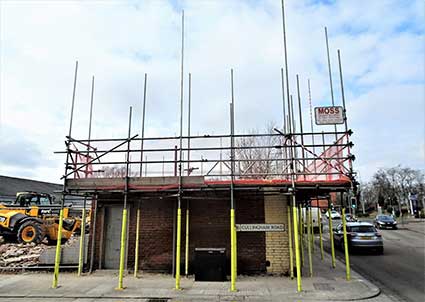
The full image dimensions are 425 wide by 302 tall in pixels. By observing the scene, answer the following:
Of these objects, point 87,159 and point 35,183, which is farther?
point 35,183

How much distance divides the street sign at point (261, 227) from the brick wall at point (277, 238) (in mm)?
168

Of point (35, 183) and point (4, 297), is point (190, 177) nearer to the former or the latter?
point (4, 297)

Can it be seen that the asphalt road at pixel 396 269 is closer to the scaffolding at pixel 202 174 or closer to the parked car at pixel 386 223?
the scaffolding at pixel 202 174

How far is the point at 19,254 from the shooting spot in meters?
12.4

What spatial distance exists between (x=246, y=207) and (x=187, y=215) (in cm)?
197

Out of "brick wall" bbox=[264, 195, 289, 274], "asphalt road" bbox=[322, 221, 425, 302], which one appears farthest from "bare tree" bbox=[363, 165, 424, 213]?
"brick wall" bbox=[264, 195, 289, 274]

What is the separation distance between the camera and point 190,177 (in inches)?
370

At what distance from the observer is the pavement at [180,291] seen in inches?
304

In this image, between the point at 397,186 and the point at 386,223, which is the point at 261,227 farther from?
the point at 397,186

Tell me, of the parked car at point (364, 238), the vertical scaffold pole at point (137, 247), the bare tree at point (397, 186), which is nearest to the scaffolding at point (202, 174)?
the vertical scaffold pole at point (137, 247)

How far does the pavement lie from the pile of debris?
98cm

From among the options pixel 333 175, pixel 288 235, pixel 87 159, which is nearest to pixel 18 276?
pixel 87 159

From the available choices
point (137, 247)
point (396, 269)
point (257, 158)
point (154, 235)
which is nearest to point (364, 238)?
point (396, 269)

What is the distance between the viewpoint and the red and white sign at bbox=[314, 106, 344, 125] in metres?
9.55
